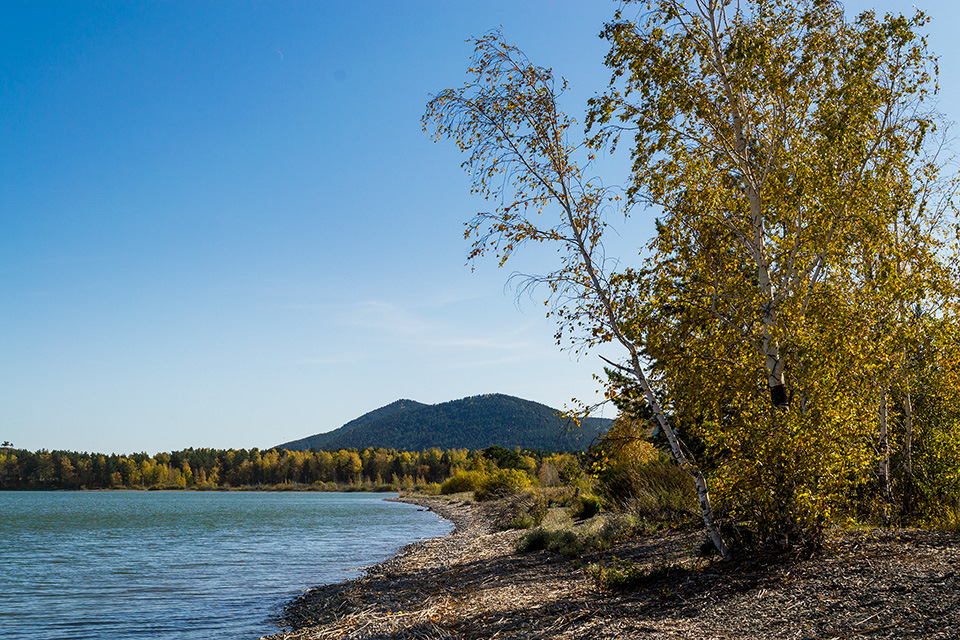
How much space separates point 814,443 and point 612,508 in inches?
557

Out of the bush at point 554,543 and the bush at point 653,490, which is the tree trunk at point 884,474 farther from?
the bush at point 554,543

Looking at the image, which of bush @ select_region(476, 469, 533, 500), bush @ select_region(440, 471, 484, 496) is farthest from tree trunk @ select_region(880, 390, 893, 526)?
bush @ select_region(440, 471, 484, 496)

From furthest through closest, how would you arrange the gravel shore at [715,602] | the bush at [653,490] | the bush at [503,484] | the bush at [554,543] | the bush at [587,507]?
the bush at [503,484] → the bush at [587,507] → the bush at [653,490] → the bush at [554,543] → the gravel shore at [715,602]

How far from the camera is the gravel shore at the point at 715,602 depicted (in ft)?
20.4

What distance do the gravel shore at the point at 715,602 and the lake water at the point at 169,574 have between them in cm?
339

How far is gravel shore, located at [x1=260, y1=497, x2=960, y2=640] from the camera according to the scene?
20.4 feet

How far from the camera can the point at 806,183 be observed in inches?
362

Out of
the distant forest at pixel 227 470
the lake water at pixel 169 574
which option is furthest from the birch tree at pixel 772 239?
the distant forest at pixel 227 470

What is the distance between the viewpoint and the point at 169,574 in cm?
2042

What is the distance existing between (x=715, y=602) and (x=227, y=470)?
181 m

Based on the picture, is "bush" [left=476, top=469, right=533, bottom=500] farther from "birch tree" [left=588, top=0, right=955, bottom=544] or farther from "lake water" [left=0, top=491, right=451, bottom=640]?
"birch tree" [left=588, top=0, right=955, bottom=544]

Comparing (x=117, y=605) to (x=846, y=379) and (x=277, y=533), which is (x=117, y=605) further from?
(x=277, y=533)

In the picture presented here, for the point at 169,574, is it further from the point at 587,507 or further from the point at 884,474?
the point at 884,474

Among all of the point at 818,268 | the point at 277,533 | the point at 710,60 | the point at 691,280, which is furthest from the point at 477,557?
the point at 277,533
